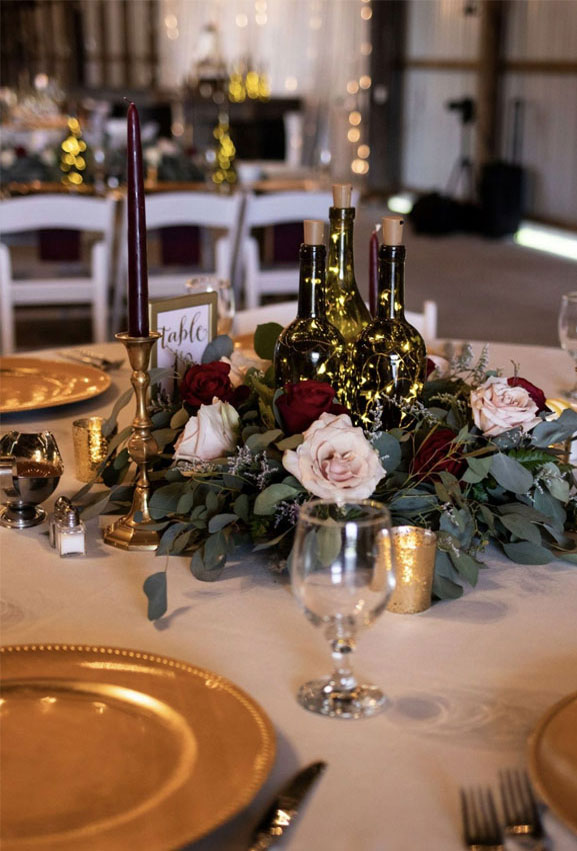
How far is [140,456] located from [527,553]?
423mm

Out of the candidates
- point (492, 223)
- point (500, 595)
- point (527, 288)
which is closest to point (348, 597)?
point (500, 595)

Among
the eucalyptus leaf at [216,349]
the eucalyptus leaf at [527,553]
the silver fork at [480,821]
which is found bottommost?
the silver fork at [480,821]

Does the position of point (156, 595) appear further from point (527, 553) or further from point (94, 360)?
point (94, 360)

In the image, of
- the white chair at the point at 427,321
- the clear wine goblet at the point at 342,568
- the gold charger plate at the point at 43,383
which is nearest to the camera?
the clear wine goblet at the point at 342,568

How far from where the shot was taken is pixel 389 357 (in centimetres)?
122

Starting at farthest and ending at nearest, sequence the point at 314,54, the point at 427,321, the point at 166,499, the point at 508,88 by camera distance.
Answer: the point at 314,54, the point at 508,88, the point at 427,321, the point at 166,499

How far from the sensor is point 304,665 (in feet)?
3.12

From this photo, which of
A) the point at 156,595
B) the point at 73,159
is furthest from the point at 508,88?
the point at 156,595

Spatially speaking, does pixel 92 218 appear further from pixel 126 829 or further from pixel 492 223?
pixel 492 223

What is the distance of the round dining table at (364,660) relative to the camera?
29.4 inches

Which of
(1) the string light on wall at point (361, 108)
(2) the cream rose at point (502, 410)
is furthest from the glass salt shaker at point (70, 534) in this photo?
(1) the string light on wall at point (361, 108)

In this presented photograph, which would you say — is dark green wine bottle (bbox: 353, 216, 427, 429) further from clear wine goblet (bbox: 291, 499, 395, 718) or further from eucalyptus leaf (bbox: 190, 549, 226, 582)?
clear wine goblet (bbox: 291, 499, 395, 718)

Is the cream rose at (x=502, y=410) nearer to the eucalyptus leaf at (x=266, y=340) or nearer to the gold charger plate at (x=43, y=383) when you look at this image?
the eucalyptus leaf at (x=266, y=340)

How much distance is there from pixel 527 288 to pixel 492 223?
1.94 m
